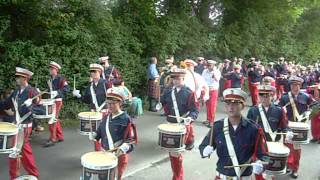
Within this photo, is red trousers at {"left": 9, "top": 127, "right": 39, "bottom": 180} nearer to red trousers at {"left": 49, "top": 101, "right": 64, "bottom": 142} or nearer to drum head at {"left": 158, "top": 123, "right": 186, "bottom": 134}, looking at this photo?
drum head at {"left": 158, "top": 123, "right": 186, "bottom": 134}

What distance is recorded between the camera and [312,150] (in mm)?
12453

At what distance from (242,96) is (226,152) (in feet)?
2.53

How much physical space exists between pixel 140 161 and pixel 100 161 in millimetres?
4133

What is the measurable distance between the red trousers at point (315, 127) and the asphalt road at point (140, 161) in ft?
1.38

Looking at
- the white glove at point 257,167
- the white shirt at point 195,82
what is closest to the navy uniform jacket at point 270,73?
the white shirt at point 195,82

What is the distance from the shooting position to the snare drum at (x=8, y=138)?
771 cm

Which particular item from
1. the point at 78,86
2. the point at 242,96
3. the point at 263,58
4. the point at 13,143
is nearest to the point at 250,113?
Answer: the point at 242,96

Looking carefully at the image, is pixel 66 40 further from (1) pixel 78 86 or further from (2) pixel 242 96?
(2) pixel 242 96

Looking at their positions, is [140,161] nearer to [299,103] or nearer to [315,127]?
[299,103]

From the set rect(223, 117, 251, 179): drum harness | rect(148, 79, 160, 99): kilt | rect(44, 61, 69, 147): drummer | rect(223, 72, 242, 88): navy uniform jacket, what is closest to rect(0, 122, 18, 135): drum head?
rect(44, 61, 69, 147): drummer

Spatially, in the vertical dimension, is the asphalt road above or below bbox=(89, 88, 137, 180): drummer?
below

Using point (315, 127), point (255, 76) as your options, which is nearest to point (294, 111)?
point (315, 127)

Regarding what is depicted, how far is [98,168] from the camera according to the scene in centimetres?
627

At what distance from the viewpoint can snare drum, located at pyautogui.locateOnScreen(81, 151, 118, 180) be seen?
6.28 meters
